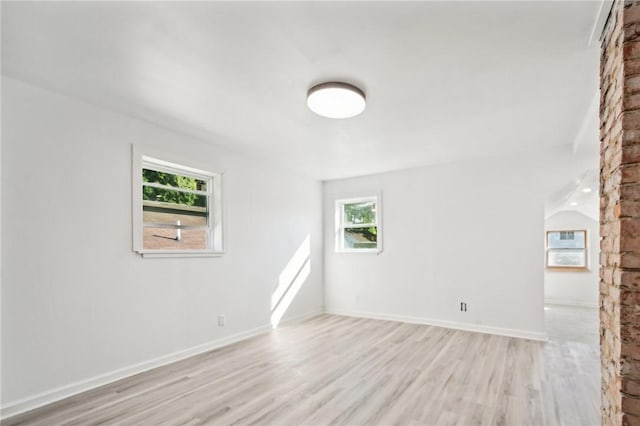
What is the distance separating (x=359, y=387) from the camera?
2.83 m

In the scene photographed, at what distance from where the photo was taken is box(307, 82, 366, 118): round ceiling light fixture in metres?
2.48

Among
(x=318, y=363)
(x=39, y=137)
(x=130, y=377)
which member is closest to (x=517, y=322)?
(x=318, y=363)

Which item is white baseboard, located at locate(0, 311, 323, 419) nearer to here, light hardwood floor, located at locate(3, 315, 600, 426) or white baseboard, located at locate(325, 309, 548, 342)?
light hardwood floor, located at locate(3, 315, 600, 426)

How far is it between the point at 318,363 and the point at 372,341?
40.4 inches

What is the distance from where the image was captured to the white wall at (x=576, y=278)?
6953 millimetres

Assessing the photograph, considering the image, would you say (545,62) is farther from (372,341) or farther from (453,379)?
(372,341)

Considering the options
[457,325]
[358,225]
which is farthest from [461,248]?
[358,225]

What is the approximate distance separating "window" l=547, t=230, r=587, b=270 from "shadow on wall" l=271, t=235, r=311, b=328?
5.82 m

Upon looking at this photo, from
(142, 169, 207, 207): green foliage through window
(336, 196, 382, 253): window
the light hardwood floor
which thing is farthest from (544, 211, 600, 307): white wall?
(142, 169, 207, 207): green foliage through window

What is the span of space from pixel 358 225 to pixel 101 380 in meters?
4.21

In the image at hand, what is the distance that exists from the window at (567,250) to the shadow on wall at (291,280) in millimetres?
5823

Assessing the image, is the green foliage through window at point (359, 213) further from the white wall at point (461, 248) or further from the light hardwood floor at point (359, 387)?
the light hardwood floor at point (359, 387)

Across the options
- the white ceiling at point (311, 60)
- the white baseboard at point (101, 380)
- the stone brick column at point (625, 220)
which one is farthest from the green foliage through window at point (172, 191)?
the stone brick column at point (625, 220)

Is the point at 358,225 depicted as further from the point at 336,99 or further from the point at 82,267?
the point at 82,267
